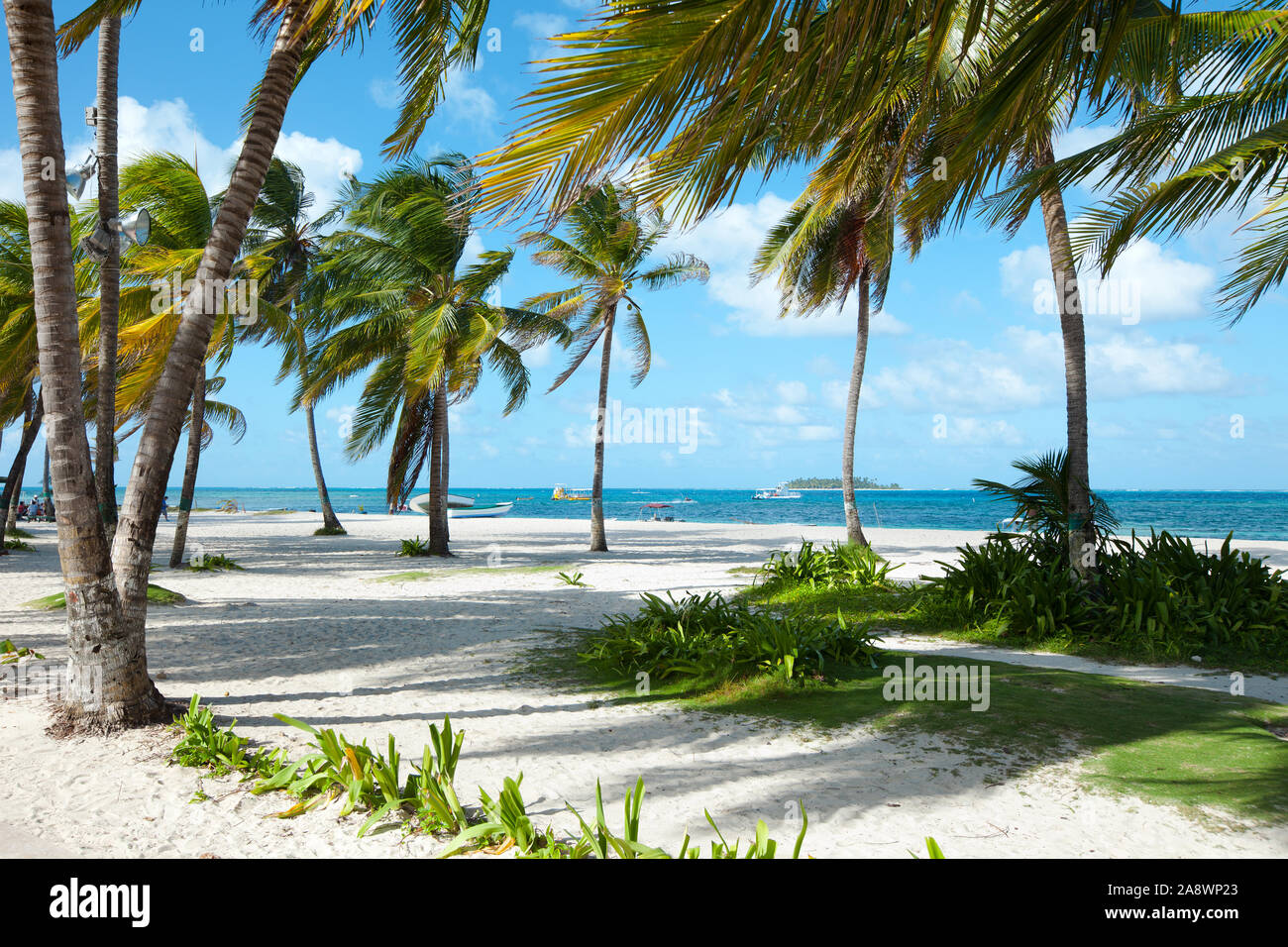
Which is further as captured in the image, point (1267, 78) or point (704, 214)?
point (1267, 78)

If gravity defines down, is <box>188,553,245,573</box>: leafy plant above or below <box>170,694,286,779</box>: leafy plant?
below

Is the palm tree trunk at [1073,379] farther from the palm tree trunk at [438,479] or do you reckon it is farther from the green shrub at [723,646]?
the palm tree trunk at [438,479]

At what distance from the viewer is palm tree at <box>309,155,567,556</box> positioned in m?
16.8

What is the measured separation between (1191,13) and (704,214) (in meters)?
4.85

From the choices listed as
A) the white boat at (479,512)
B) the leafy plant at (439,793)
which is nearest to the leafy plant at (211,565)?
the leafy plant at (439,793)

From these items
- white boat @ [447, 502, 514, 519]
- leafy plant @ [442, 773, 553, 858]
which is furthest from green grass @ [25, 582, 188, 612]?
white boat @ [447, 502, 514, 519]

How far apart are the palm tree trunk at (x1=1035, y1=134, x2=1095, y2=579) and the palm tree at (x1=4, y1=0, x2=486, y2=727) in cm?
688

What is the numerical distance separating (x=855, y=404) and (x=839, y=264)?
2.85m

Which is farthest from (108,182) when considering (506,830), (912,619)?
(912,619)

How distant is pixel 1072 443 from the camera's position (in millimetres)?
8586

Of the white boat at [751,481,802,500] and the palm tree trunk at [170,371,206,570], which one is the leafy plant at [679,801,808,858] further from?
the white boat at [751,481,802,500]

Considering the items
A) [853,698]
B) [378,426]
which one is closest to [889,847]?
[853,698]

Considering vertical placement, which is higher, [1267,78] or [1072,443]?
[1267,78]

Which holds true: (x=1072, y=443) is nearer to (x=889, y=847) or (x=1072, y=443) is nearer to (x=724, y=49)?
(x=889, y=847)
